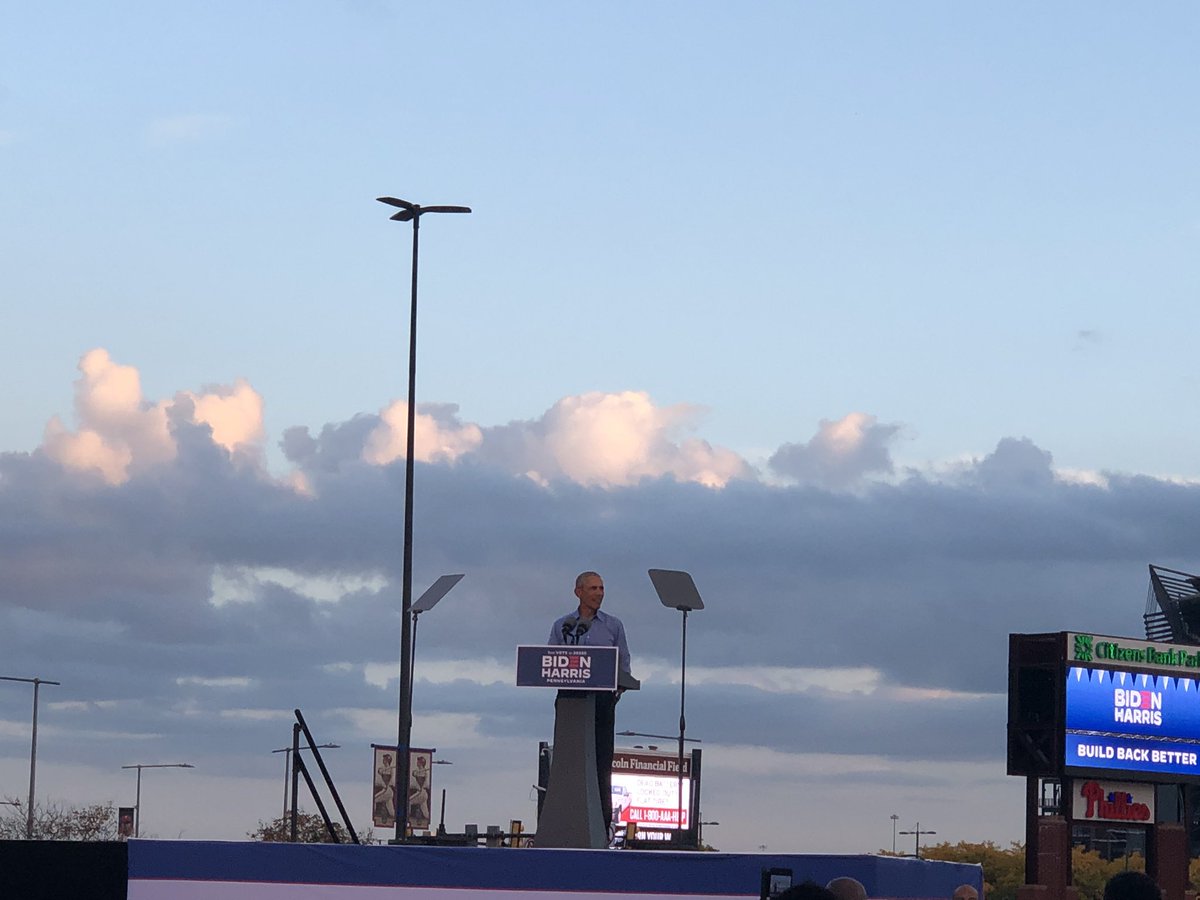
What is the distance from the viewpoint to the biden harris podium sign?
23.6 m

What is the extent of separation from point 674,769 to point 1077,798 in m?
69.7

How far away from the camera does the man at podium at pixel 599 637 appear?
79.4 feet

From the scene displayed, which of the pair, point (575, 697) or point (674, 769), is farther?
point (674, 769)

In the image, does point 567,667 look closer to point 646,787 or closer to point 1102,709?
point 1102,709

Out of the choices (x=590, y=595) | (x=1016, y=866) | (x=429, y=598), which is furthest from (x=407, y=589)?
(x=1016, y=866)

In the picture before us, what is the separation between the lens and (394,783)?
141 ft

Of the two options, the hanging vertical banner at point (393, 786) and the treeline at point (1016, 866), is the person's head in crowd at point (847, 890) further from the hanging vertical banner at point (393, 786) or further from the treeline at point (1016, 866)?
the treeline at point (1016, 866)

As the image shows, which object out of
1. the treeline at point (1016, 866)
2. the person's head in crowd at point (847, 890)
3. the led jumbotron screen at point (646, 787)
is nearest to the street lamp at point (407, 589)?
the person's head in crowd at point (847, 890)

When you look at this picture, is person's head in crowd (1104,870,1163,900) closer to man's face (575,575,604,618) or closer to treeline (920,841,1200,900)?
man's face (575,575,604,618)

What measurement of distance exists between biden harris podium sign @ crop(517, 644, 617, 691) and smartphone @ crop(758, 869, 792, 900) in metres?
4.82

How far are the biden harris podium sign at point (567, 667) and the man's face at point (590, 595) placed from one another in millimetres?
804

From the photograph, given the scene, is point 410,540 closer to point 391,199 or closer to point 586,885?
point 391,199

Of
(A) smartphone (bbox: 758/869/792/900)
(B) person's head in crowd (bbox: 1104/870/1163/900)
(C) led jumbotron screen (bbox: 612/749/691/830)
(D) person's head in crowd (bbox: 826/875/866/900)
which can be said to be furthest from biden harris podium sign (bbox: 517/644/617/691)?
(C) led jumbotron screen (bbox: 612/749/691/830)

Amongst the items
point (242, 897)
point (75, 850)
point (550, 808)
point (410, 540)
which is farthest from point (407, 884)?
point (410, 540)
